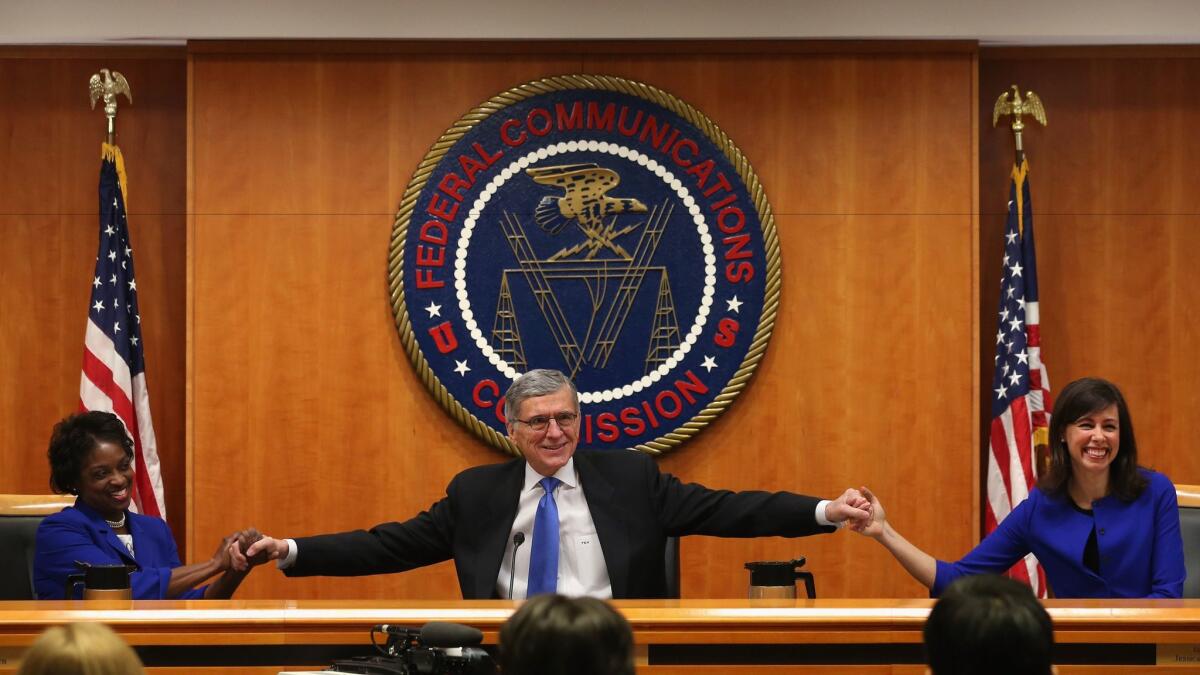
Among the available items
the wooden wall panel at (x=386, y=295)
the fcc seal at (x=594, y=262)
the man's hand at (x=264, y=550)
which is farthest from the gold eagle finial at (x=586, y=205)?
the man's hand at (x=264, y=550)

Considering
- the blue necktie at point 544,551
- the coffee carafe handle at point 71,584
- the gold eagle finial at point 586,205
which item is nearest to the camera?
the coffee carafe handle at point 71,584

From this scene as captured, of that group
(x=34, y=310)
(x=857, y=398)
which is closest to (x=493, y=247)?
(x=857, y=398)

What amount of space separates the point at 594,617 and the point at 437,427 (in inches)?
138

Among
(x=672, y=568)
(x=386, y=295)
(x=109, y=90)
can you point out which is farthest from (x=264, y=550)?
(x=109, y=90)

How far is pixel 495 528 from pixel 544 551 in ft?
0.56

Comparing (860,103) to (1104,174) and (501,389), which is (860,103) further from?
(501,389)

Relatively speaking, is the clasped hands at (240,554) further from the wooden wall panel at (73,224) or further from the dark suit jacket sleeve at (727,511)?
the wooden wall panel at (73,224)

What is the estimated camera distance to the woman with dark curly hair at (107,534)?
3.72 metres

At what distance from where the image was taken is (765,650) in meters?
2.89

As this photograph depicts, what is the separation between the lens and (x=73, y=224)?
213 inches

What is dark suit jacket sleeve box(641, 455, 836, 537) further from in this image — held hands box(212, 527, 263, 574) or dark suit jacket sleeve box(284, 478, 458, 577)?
held hands box(212, 527, 263, 574)

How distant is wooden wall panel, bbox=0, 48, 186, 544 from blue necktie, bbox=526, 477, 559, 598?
2.18 metres

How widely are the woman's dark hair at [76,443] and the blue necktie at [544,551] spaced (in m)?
1.24

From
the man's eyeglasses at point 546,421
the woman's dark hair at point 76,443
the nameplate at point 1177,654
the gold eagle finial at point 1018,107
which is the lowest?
the nameplate at point 1177,654
